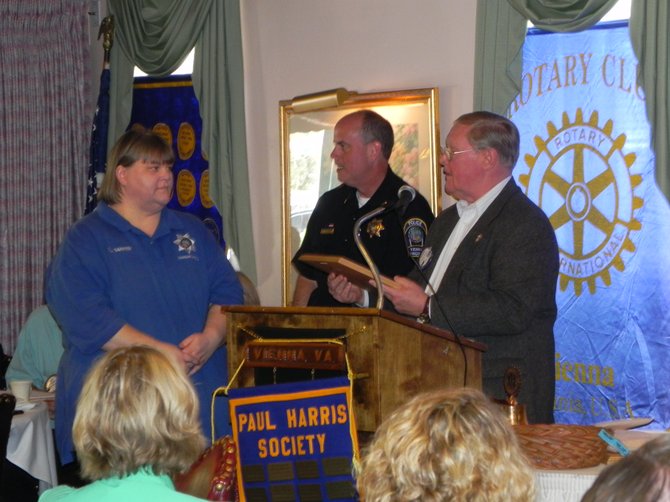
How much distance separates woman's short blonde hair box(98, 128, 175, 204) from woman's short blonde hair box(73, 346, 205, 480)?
1986mm

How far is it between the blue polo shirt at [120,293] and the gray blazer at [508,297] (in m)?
0.98

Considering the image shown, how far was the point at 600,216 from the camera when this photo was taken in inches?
189

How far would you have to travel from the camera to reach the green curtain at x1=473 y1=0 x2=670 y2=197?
14.6ft

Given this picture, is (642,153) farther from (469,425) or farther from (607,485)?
(607,485)

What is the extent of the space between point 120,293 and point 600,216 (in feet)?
7.29

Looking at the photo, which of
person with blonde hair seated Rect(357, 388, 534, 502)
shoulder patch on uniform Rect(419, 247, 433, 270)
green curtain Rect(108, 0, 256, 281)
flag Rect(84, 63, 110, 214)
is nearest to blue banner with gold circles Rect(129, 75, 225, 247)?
green curtain Rect(108, 0, 256, 281)

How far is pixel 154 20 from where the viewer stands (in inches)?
254

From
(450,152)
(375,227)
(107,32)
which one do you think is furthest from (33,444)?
(107,32)

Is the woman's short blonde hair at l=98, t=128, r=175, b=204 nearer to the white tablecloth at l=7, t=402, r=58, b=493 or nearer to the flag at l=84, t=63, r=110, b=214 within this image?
the white tablecloth at l=7, t=402, r=58, b=493

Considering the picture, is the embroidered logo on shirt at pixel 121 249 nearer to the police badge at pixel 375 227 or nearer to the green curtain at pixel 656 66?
the police badge at pixel 375 227

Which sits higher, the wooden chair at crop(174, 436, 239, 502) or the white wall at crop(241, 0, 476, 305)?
the white wall at crop(241, 0, 476, 305)

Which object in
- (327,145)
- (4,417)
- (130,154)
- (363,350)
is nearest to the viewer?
(363,350)

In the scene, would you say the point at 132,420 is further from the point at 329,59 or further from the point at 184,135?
the point at 184,135

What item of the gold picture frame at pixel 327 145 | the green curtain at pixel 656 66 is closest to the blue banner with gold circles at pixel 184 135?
the gold picture frame at pixel 327 145
